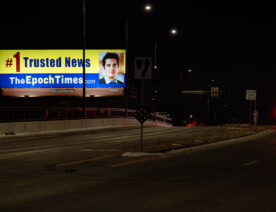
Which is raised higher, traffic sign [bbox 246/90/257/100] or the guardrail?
traffic sign [bbox 246/90/257/100]

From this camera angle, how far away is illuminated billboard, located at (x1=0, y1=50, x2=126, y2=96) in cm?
6066

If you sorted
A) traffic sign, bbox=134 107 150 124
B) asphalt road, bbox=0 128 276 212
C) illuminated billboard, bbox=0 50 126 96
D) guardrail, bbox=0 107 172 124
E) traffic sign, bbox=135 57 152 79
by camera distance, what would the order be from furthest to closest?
illuminated billboard, bbox=0 50 126 96
guardrail, bbox=0 107 172 124
traffic sign, bbox=134 107 150 124
traffic sign, bbox=135 57 152 79
asphalt road, bbox=0 128 276 212

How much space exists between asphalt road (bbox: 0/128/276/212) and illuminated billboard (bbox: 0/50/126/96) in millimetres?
41683

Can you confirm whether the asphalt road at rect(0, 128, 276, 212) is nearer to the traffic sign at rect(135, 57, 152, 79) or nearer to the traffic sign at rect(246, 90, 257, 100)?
the traffic sign at rect(135, 57, 152, 79)

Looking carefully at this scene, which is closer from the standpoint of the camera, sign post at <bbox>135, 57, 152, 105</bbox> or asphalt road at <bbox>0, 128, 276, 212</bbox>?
asphalt road at <bbox>0, 128, 276, 212</bbox>

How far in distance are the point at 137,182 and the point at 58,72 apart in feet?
167

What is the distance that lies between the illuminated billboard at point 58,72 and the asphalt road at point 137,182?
41.7 meters

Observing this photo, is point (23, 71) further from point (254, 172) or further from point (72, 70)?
point (254, 172)

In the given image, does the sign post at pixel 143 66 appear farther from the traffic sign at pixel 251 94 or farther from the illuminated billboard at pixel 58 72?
the illuminated billboard at pixel 58 72

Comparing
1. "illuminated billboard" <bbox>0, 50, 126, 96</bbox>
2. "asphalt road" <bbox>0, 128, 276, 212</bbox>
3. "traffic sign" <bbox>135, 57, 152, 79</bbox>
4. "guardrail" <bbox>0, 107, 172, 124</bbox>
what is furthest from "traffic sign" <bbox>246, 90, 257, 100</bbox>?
"illuminated billboard" <bbox>0, 50, 126, 96</bbox>

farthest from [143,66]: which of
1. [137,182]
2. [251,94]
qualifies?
[251,94]

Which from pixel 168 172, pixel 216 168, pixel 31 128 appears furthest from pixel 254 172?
pixel 31 128

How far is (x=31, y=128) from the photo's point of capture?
32.5 meters

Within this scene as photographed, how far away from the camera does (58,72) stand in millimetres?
61750
